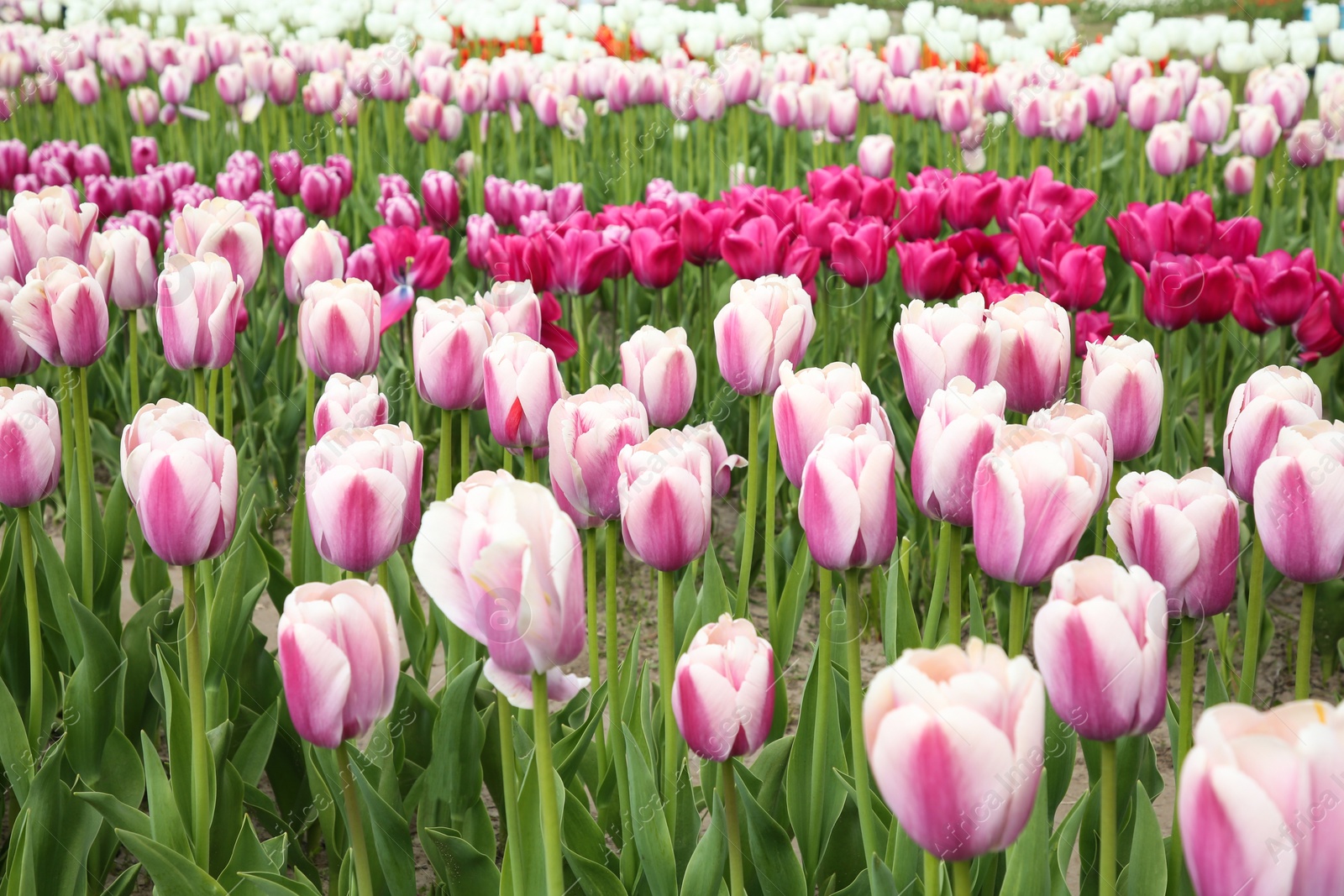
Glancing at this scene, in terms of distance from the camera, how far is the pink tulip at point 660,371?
181 cm

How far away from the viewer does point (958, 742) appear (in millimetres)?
820

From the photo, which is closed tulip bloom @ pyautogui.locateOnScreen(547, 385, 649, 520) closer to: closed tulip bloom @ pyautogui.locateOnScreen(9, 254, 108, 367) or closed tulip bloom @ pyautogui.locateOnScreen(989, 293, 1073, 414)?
closed tulip bloom @ pyautogui.locateOnScreen(989, 293, 1073, 414)

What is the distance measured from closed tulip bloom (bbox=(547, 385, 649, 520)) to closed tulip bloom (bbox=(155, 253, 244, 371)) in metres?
0.79

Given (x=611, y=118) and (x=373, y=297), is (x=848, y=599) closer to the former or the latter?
(x=373, y=297)

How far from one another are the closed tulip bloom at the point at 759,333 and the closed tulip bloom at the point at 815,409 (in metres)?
0.36

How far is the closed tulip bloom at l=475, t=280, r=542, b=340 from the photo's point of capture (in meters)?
1.99

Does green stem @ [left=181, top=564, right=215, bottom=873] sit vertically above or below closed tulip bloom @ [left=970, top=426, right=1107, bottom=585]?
below

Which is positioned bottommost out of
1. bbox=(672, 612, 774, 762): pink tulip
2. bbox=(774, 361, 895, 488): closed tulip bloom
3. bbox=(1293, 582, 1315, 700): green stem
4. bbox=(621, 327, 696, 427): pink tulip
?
bbox=(1293, 582, 1315, 700): green stem

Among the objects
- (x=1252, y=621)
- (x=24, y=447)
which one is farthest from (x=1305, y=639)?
(x=24, y=447)

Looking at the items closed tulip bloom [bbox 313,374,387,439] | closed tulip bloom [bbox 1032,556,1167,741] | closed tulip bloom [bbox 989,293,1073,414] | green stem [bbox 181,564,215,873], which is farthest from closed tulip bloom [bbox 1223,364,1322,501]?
green stem [bbox 181,564,215,873]

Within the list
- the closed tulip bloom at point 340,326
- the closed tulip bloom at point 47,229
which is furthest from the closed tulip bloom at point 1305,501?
the closed tulip bloom at point 47,229

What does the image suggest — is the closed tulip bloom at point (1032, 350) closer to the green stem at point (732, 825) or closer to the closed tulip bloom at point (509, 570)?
the green stem at point (732, 825)

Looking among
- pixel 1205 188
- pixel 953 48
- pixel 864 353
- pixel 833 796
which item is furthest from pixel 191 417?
pixel 953 48

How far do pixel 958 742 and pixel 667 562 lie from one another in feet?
1.74
